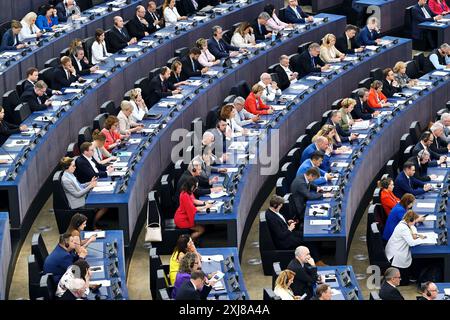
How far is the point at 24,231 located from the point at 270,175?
378 cm

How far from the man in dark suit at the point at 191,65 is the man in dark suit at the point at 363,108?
269 cm

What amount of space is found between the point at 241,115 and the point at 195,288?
19.9 ft

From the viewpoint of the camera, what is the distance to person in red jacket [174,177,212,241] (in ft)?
50.2

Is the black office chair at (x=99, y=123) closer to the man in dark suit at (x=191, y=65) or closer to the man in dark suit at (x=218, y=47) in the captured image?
the man in dark suit at (x=191, y=65)

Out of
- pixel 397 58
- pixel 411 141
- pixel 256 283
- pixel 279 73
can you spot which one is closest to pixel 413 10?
pixel 397 58

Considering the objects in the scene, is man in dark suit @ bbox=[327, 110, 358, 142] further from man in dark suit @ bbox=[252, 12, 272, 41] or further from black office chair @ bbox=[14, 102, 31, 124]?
man in dark suit @ bbox=[252, 12, 272, 41]

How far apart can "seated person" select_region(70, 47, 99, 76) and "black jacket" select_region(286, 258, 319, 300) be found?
24.4 feet

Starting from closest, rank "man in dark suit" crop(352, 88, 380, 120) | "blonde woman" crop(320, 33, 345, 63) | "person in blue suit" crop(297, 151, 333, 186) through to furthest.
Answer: "person in blue suit" crop(297, 151, 333, 186) → "man in dark suit" crop(352, 88, 380, 120) → "blonde woman" crop(320, 33, 345, 63)

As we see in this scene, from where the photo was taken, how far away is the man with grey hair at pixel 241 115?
60.0 feet

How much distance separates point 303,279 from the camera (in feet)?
44.2

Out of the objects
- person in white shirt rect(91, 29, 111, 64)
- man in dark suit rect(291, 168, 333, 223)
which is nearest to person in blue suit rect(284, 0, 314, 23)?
person in white shirt rect(91, 29, 111, 64)

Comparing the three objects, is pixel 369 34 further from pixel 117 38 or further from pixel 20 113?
pixel 20 113

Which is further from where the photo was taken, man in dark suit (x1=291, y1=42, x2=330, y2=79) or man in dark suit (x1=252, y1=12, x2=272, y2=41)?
Answer: man in dark suit (x1=252, y1=12, x2=272, y2=41)

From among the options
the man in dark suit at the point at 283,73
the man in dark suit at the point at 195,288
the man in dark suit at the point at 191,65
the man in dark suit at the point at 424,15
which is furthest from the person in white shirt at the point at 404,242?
the man in dark suit at the point at 424,15
